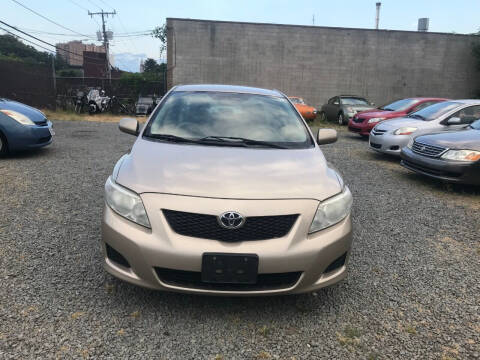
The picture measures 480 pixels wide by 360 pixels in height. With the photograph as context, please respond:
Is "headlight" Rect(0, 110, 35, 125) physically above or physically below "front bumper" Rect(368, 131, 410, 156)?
above

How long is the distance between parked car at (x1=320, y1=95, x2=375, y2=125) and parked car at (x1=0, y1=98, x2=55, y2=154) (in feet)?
37.5

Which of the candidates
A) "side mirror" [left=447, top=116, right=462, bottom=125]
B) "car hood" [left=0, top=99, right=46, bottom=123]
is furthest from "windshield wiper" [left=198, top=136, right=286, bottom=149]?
"side mirror" [left=447, top=116, right=462, bottom=125]

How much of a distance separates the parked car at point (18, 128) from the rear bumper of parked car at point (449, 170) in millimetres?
6648

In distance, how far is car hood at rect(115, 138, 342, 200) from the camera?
2.24m

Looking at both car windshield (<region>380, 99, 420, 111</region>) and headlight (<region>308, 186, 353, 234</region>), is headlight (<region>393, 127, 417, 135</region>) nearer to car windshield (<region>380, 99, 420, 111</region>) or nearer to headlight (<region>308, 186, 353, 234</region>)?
car windshield (<region>380, 99, 420, 111</region>)

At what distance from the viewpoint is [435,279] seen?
2.99 m

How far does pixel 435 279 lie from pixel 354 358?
1.36m

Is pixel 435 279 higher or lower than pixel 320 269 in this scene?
lower

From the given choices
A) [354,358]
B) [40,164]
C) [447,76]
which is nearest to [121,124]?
[354,358]

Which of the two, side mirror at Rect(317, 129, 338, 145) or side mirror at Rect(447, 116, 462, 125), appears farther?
side mirror at Rect(447, 116, 462, 125)

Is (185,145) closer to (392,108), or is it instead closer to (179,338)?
(179,338)

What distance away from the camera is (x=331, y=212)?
2330 mm

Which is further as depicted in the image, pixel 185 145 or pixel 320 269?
pixel 185 145

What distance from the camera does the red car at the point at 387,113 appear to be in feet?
33.6
